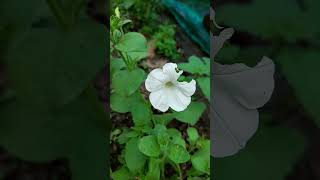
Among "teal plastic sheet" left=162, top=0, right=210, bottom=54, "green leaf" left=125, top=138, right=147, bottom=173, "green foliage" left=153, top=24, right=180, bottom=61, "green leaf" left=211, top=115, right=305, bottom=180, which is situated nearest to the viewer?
"green leaf" left=125, top=138, right=147, bottom=173

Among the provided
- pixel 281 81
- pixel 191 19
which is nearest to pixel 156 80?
pixel 281 81

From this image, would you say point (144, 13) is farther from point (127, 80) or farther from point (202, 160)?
point (202, 160)

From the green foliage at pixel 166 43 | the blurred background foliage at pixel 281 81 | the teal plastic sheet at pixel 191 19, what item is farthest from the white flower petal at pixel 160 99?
the teal plastic sheet at pixel 191 19

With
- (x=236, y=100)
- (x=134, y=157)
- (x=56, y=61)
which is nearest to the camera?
(x=56, y=61)

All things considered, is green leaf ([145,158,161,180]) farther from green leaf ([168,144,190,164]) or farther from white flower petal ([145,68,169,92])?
white flower petal ([145,68,169,92])

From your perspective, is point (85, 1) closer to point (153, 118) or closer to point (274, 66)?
point (153, 118)

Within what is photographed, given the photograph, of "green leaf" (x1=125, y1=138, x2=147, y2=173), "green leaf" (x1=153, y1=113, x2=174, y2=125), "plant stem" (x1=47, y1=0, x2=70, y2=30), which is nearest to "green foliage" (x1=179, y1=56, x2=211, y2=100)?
"green leaf" (x1=153, y1=113, x2=174, y2=125)

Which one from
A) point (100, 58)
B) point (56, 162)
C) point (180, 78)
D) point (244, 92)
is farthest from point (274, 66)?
point (56, 162)
